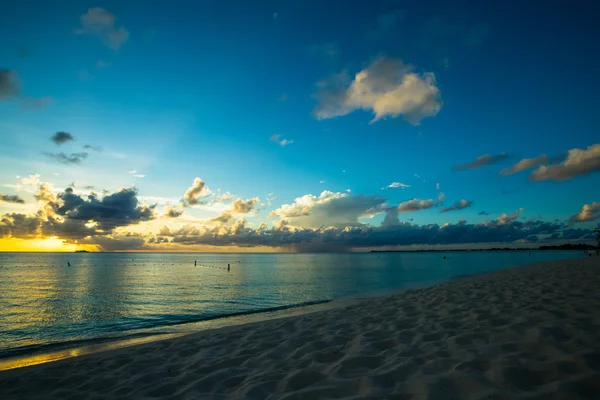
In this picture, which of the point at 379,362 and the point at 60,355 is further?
the point at 60,355

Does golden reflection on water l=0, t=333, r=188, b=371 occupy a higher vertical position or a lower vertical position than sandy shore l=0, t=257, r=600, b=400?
lower

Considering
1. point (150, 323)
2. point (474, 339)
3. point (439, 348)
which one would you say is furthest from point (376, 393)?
point (150, 323)

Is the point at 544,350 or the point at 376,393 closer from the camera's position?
the point at 376,393

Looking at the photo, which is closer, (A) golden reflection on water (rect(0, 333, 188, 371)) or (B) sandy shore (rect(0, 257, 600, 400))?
(B) sandy shore (rect(0, 257, 600, 400))

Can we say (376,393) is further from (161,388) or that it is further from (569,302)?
(569,302)

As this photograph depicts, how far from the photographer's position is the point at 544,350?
560 centimetres

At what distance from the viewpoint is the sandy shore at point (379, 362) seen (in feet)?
15.4

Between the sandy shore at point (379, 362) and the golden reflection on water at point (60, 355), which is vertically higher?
the sandy shore at point (379, 362)

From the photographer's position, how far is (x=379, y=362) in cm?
601

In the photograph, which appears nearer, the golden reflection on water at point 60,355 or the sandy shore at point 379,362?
the sandy shore at point 379,362

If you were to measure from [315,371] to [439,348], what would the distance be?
2.65 meters

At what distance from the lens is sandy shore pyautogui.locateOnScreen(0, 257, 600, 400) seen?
4.69 metres

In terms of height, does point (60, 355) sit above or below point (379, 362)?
below

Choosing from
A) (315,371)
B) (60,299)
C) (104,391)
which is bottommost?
(60,299)
